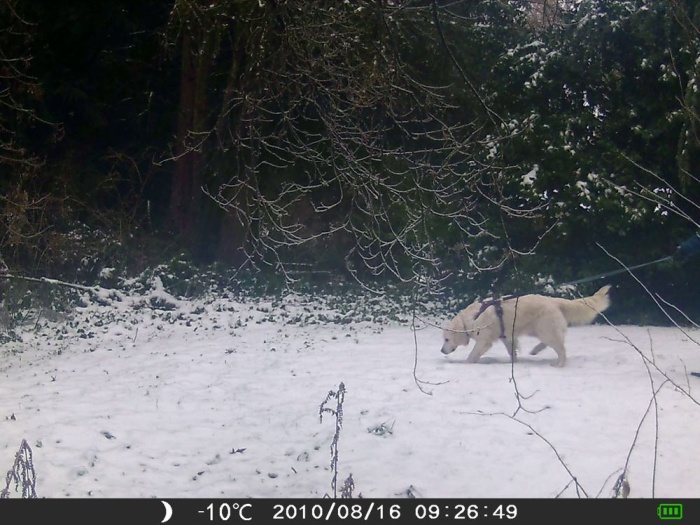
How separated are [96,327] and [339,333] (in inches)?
138

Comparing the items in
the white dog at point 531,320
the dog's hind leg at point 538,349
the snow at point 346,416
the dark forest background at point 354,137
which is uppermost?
the dark forest background at point 354,137

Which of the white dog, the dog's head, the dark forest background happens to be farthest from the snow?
the dark forest background

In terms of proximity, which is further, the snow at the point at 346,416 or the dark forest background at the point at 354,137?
the dark forest background at the point at 354,137

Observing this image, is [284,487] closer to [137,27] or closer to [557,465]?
[557,465]

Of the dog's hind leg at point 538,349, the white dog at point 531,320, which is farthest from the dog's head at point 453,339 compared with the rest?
the dog's hind leg at point 538,349

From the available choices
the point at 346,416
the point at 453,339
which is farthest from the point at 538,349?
the point at 346,416

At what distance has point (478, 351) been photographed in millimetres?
8766

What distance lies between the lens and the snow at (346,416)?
5.39 meters

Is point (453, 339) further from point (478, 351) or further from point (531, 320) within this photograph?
point (531, 320)

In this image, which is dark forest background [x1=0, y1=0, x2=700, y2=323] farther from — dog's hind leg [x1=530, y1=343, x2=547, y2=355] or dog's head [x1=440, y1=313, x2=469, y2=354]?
dog's hind leg [x1=530, y1=343, x2=547, y2=355]
